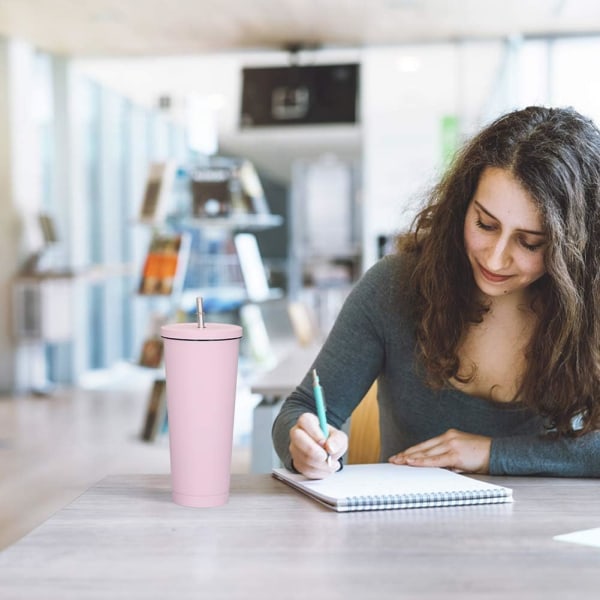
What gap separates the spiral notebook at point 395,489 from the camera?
3.61 ft

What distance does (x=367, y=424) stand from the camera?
1.93m

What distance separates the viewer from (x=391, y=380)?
158 cm

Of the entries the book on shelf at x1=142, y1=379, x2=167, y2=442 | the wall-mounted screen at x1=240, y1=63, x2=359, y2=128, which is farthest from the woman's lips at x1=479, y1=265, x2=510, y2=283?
the wall-mounted screen at x1=240, y1=63, x2=359, y2=128

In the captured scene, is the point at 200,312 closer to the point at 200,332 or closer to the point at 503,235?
the point at 200,332

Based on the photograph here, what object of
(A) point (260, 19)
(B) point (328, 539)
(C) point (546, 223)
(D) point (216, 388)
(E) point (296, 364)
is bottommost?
(E) point (296, 364)

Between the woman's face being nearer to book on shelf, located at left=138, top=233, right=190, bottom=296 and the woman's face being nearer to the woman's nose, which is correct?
the woman's nose

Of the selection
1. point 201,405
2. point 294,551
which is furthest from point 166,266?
point 294,551

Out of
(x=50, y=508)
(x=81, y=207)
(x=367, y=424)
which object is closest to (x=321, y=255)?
(x=81, y=207)

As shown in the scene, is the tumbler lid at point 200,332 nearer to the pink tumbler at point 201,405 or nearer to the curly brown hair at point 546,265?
the pink tumbler at point 201,405

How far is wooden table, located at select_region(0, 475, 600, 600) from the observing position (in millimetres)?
828

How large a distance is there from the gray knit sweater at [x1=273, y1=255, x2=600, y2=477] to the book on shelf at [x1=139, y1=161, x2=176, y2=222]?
160 inches

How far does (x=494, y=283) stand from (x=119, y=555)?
76cm

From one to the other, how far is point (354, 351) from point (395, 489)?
42cm

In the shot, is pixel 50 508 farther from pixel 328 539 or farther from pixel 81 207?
pixel 81 207
